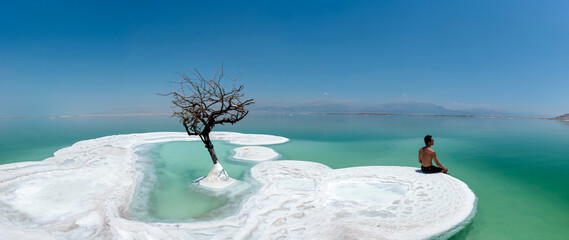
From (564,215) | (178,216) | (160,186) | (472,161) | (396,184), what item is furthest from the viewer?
(472,161)

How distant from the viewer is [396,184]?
27.0 ft

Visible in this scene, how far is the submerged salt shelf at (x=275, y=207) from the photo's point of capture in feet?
16.6

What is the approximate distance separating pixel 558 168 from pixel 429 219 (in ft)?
38.7

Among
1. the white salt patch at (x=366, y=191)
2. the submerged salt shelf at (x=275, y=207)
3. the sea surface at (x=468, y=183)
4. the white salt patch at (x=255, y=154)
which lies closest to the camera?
the submerged salt shelf at (x=275, y=207)

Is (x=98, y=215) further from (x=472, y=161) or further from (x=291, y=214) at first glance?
(x=472, y=161)

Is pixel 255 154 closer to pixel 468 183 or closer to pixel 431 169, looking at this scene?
pixel 431 169

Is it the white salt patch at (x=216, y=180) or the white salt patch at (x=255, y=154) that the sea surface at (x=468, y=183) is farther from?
the white salt patch at (x=255, y=154)

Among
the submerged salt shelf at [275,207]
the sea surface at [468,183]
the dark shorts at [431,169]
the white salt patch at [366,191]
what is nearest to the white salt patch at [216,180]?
the sea surface at [468,183]

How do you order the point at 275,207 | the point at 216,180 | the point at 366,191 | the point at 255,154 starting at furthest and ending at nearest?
the point at 255,154 → the point at 216,180 → the point at 366,191 → the point at 275,207

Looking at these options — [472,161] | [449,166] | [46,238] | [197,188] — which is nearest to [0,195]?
[46,238]

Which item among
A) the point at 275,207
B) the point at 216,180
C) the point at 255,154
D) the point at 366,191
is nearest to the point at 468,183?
the point at 366,191

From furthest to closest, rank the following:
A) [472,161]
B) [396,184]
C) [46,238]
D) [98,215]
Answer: [472,161] → [396,184] → [98,215] → [46,238]

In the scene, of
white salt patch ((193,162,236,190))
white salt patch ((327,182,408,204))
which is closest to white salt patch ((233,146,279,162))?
white salt patch ((193,162,236,190))

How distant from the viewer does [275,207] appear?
250 inches
